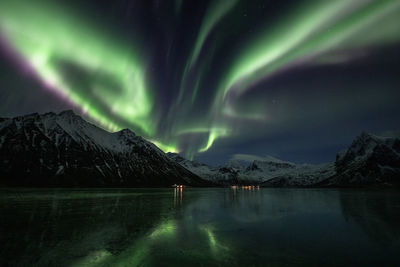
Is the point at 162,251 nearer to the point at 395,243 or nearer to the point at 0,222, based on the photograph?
the point at 395,243

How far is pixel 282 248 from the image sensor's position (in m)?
14.0

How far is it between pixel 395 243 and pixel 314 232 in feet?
16.5

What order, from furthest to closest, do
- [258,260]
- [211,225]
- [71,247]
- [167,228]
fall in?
[211,225]
[167,228]
[71,247]
[258,260]

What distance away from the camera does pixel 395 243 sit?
15172 mm

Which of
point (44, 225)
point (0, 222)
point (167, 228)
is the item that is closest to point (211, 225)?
point (167, 228)

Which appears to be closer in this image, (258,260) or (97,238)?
(258,260)

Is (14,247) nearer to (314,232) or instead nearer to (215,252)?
(215,252)

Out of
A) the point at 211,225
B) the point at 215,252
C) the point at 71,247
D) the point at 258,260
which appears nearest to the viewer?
the point at 258,260

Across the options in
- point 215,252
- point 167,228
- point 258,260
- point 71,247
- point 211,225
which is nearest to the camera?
point 258,260

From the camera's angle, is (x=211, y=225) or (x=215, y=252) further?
(x=211, y=225)

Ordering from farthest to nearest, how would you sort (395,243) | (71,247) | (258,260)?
(395,243) → (71,247) → (258,260)

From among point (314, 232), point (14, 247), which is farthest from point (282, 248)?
point (14, 247)

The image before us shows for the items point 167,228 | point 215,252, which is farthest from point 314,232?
point 167,228

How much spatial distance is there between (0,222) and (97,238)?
1294 centimetres
